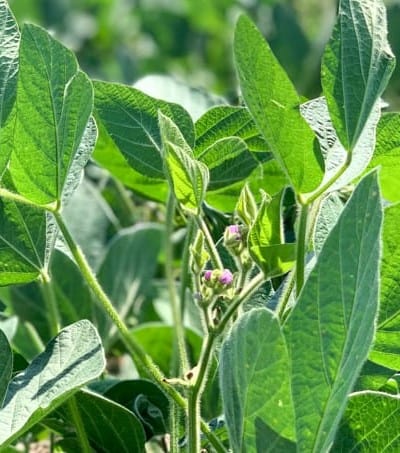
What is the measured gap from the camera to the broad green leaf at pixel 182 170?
0.79 m

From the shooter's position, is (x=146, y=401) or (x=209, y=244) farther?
(x=146, y=401)

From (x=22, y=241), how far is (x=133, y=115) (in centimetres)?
14

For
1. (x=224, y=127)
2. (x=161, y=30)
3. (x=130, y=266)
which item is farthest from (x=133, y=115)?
(x=161, y=30)

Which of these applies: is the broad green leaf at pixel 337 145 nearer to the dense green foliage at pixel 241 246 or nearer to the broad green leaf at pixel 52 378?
the dense green foliage at pixel 241 246

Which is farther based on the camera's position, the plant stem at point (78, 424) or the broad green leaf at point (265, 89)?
the plant stem at point (78, 424)

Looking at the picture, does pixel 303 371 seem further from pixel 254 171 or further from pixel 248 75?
pixel 254 171

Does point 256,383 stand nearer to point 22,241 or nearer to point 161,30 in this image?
point 22,241

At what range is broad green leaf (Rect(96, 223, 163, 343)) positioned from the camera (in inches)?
54.5

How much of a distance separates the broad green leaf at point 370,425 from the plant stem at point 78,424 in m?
0.22

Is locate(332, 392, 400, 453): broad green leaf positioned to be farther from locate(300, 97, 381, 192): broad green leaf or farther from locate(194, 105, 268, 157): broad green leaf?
locate(194, 105, 268, 157): broad green leaf

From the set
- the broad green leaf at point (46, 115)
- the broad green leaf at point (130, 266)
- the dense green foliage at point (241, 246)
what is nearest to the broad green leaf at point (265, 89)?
the dense green foliage at point (241, 246)

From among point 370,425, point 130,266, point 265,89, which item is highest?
point 265,89

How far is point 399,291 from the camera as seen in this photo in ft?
2.60

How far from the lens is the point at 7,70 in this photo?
835 millimetres
